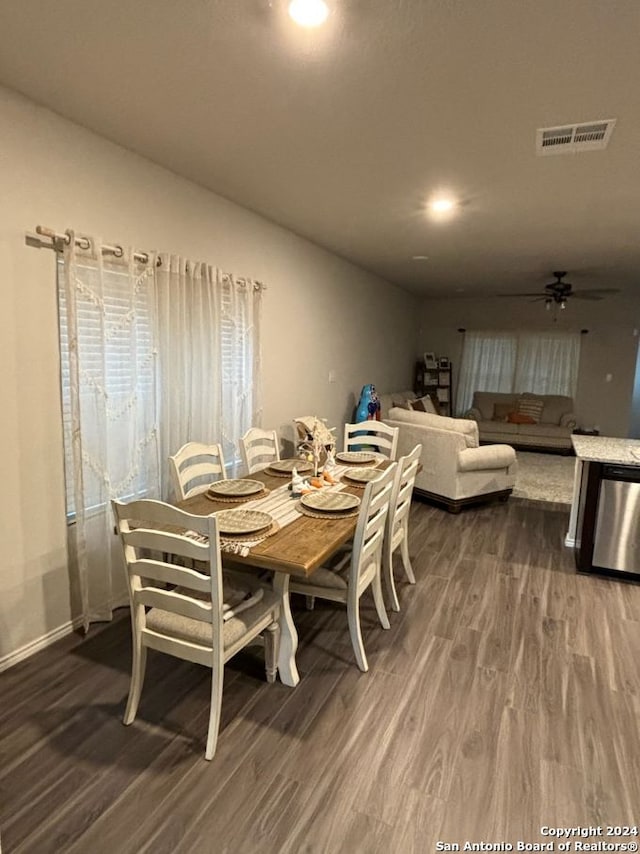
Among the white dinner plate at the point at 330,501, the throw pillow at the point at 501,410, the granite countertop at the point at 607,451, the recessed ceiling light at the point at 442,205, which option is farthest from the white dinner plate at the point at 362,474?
the throw pillow at the point at 501,410

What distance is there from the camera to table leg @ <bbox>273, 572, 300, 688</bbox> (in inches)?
82.7

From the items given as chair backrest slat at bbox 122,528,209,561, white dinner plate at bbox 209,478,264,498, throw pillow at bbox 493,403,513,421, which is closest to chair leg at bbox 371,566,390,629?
white dinner plate at bbox 209,478,264,498

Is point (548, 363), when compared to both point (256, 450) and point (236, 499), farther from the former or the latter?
point (236, 499)

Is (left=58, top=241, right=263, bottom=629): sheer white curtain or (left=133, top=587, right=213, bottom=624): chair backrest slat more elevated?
(left=58, top=241, right=263, bottom=629): sheer white curtain

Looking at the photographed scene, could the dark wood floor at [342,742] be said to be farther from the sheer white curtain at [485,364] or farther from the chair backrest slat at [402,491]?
the sheer white curtain at [485,364]

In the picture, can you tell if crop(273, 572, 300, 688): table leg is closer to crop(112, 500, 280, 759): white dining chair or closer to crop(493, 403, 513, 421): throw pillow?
crop(112, 500, 280, 759): white dining chair

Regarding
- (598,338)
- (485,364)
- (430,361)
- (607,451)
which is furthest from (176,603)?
(598,338)

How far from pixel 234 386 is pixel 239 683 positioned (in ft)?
6.80

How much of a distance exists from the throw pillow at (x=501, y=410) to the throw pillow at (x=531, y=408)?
0.15m

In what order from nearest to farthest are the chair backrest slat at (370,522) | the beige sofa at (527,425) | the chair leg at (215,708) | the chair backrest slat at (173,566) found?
the chair backrest slat at (173,566) < the chair leg at (215,708) < the chair backrest slat at (370,522) < the beige sofa at (527,425)

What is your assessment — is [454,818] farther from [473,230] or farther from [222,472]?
[473,230]

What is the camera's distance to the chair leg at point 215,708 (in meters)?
1.76

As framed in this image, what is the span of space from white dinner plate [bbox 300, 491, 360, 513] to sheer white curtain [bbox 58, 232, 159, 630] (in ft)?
3.42

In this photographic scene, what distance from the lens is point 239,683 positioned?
85.8 inches
